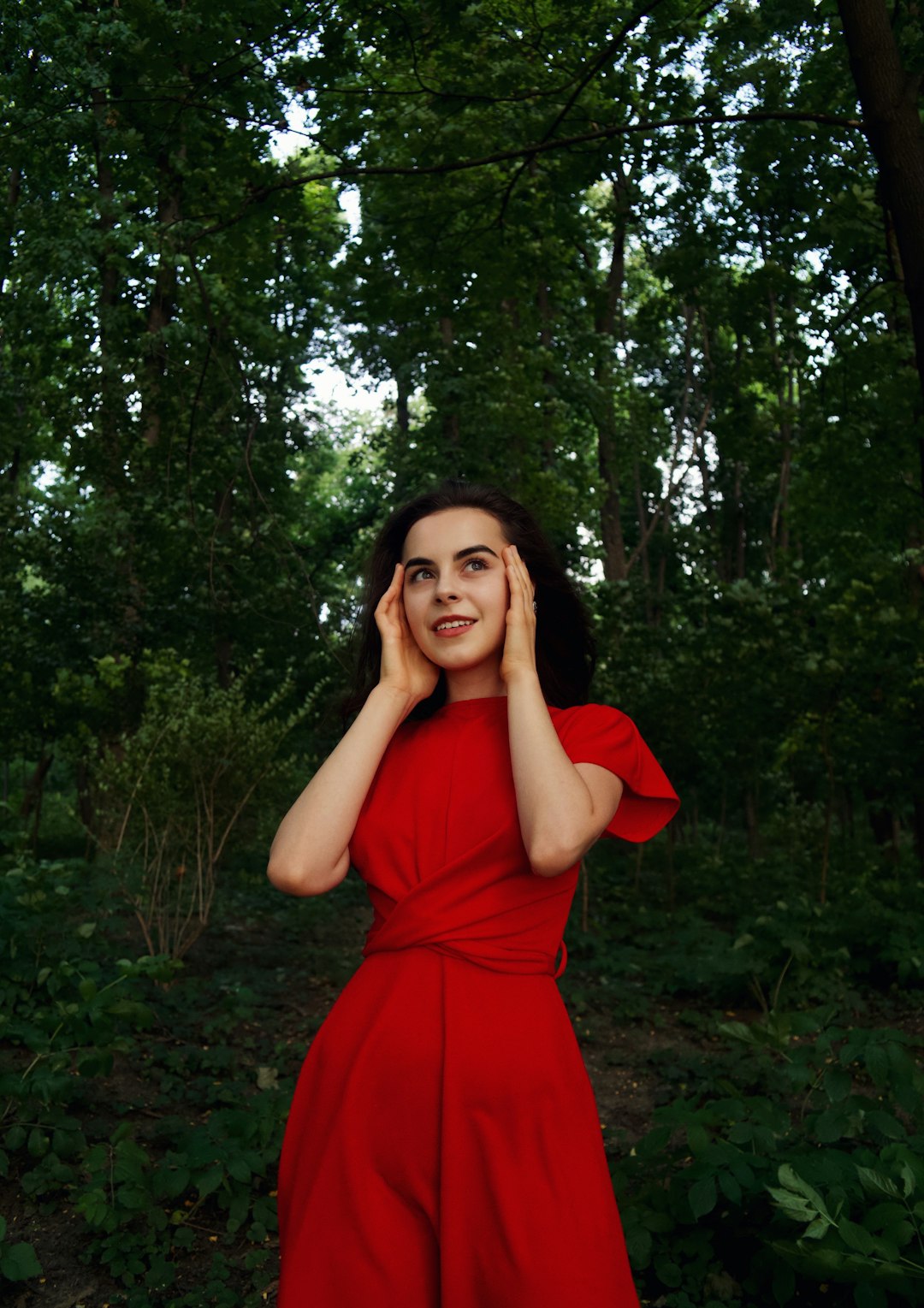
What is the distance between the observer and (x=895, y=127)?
3.44 meters

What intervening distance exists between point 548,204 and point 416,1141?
5607mm

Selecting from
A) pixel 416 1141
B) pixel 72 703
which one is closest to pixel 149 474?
pixel 72 703

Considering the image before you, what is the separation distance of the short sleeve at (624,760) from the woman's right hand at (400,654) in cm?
26

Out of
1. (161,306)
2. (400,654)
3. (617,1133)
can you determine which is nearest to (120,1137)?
(617,1133)

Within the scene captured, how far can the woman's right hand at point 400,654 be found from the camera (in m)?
1.95

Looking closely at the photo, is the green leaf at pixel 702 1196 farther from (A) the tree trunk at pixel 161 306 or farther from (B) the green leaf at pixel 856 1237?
(A) the tree trunk at pixel 161 306

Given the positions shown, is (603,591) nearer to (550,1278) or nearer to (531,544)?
(531,544)

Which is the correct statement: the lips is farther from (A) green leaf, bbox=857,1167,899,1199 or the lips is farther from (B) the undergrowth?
(A) green leaf, bbox=857,1167,899,1199

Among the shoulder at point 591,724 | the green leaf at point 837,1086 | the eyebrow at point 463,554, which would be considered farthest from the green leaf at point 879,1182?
the eyebrow at point 463,554

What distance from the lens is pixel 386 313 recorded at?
582 centimetres

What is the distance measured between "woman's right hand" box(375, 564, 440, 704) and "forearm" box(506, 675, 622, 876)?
268mm

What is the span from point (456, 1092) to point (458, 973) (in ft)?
0.58

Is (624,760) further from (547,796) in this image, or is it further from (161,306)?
(161,306)

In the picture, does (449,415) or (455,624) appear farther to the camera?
(449,415)
